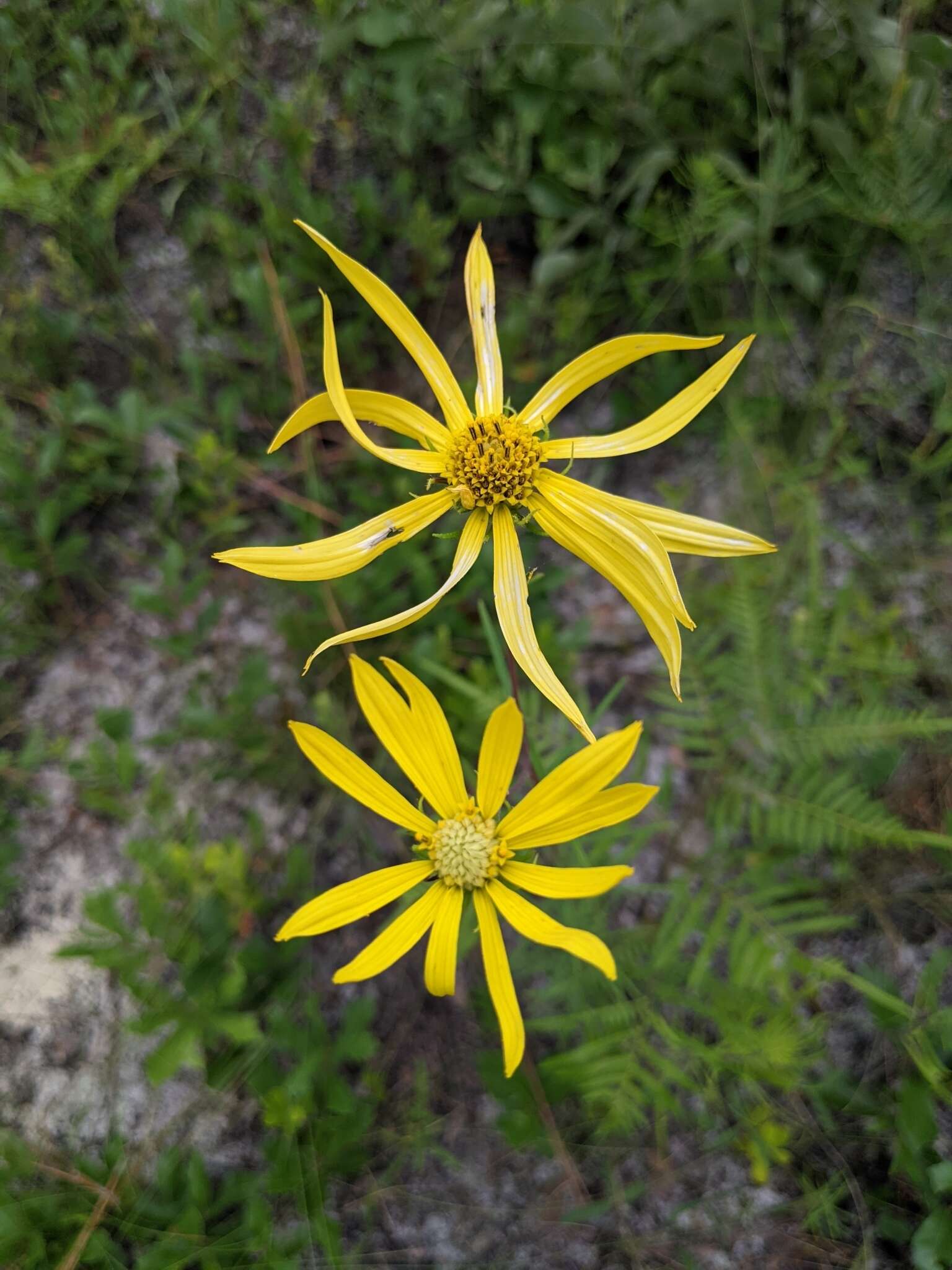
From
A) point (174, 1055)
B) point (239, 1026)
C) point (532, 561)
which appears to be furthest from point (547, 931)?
point (532, 561)

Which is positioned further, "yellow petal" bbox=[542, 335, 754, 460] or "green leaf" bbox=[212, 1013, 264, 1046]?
"green leaf" bbox=[212, 1013, 264, 1046]

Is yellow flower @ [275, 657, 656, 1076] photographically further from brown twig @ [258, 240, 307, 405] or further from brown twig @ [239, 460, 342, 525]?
brown twig @ [258, 240, 307, 405]

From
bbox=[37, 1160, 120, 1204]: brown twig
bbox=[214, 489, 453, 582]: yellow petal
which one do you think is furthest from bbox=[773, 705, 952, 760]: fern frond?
bbox=[37, 1160, 120, 1204]: brown twig

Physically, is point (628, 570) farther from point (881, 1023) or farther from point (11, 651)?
point (11, 651)

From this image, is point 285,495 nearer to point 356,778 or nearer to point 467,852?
point 356,778

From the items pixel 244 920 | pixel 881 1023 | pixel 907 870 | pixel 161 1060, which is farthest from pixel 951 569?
pixel 161 1060

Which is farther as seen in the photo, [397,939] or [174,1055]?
[174,1055]

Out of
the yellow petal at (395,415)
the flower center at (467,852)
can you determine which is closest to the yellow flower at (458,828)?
the flower center at (467,852)
